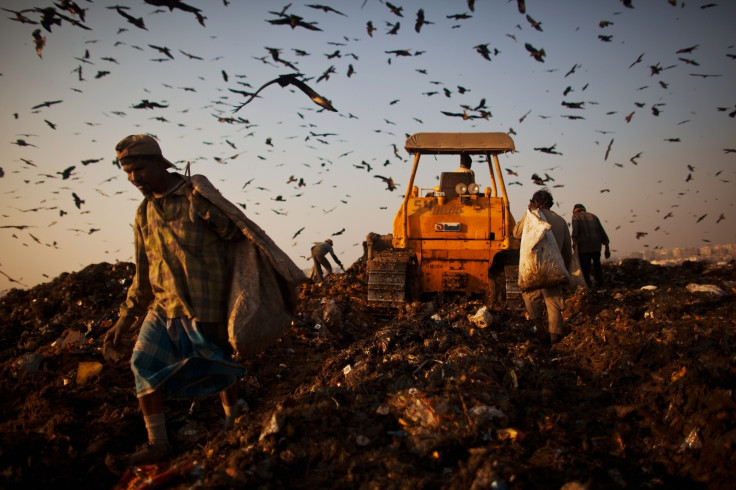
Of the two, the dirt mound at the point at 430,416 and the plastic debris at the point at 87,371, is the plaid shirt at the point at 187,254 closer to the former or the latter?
the dirt mound at the point at 430,416

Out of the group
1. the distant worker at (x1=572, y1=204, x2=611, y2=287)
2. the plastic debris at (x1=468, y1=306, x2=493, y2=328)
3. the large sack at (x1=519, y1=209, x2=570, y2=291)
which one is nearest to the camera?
the large sack at (x1=519, y1=209, x2=570, y2=291)

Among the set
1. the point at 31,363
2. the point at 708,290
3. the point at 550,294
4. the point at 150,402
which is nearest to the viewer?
the point at 150,402

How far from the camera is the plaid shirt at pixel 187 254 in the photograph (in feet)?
9.66

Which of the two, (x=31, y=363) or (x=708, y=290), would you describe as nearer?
(x=31, y=363)

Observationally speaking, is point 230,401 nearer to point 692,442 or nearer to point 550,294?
point 692,442

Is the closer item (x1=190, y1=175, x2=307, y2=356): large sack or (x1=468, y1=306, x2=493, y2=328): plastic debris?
(x1=190, y1=175, x2=307, y2=356): large sack

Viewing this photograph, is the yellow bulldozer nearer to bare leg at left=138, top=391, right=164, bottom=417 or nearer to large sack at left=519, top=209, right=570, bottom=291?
large sack at left=519, top=209, right=570, bottom=291

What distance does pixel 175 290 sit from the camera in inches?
115

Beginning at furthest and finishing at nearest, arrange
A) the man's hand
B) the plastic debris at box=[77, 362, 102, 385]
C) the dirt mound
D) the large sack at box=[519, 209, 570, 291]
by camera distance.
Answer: the large sack at box=[519, 209, 570, 291] < the plastic debris at box=[77, 362, 102, 385] < the man's hand < the dirt mound

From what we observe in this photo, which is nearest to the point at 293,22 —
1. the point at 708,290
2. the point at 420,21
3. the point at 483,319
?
the point at 420,21

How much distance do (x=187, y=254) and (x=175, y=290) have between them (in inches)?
8.8

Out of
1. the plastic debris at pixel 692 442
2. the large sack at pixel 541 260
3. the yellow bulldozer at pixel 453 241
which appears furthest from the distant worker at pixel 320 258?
the plastic debris at pixel 692 442

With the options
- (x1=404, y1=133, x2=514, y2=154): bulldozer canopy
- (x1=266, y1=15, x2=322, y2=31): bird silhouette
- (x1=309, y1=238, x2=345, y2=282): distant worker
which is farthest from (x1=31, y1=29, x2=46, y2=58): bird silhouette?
(x1=309, y1=238, x2=345, y2=282): distant worker

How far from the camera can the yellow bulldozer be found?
8148mm
